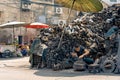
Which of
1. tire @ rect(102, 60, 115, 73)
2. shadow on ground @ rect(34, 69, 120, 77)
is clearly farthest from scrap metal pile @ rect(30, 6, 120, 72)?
shadow on ground @ rect(34, 69, 120, 77)

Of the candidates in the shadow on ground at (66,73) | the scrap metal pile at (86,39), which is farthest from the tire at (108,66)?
the shadow on ground at (66,73)

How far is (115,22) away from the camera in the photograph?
1741 centimetres

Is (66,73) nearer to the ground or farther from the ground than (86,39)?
nearer to the ground

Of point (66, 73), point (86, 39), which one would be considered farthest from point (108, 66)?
point (86, 39)

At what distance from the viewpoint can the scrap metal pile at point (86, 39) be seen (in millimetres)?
16125

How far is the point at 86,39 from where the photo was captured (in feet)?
56.0

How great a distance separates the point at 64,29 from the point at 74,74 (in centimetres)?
360

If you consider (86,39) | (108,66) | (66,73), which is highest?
(86,39)

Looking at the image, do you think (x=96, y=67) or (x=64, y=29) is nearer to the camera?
(x=96, y=67)

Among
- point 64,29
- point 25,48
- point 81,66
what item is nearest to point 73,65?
point 81,66

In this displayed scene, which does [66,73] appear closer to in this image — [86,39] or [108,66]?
[108,66]

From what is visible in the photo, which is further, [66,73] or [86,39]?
[86,39]

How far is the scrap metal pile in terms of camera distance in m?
16.1

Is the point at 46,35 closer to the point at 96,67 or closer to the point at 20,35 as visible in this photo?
the point at 96,67
